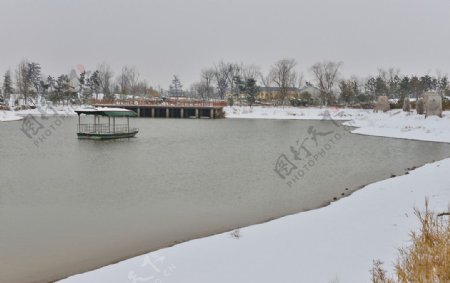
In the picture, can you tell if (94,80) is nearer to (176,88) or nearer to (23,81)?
(23,81)

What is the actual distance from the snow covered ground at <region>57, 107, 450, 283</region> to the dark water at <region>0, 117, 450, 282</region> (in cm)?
131

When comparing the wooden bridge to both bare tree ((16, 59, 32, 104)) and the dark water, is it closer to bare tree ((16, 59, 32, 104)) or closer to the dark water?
bare tree ((16, 59, 32, 104))

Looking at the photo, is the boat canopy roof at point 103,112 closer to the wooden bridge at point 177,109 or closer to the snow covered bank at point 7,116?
the snow covered bank at point 7,116

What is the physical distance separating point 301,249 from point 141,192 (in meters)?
9.31

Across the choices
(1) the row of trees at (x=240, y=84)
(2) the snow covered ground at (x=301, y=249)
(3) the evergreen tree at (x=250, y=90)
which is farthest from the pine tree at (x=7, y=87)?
(2) the snow covered ground at (x=301, y=249)

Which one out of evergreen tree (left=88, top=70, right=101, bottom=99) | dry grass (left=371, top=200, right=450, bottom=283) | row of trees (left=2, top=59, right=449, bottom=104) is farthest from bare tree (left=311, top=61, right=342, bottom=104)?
dry grass (left=371, top=200, right=450, bottom=283)

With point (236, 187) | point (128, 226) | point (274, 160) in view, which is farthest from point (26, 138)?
point (128, 226)

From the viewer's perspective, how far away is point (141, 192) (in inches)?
664

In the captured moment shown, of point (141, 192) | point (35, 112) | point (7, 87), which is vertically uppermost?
point (7, 87)

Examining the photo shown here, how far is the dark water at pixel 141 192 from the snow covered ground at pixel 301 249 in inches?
51.4

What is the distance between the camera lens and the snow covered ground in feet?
25.3

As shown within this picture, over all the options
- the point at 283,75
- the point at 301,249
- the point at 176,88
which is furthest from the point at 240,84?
the point at 301,249

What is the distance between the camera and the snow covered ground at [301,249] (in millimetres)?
7719

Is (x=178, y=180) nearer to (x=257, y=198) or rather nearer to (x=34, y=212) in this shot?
(x=257, y=198)
